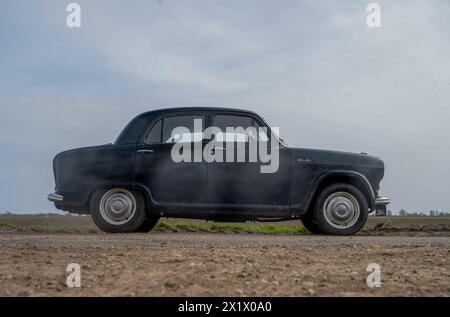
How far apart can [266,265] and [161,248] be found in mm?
1704

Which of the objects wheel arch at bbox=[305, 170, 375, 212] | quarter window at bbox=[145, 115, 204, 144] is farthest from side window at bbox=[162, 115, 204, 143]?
wheel arch at bbox=[305, 170, 375, 212]

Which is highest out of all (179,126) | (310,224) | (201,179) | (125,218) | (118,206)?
(179,126)

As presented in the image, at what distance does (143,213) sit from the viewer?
9031 millimetres

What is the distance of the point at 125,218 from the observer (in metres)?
9.04

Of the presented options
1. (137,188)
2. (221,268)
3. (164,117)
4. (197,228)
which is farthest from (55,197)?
(221,268)

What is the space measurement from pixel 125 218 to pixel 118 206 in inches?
7.6

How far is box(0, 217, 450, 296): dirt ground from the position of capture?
3.92 metres

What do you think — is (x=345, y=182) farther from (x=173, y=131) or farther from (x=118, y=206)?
(x=118, y=206)

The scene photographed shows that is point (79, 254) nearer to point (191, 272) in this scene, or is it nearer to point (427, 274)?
point (191, 272)

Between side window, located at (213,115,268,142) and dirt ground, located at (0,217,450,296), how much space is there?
216 centimetres

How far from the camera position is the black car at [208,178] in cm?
898

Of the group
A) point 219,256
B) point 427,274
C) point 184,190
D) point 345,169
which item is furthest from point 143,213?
point 427,274

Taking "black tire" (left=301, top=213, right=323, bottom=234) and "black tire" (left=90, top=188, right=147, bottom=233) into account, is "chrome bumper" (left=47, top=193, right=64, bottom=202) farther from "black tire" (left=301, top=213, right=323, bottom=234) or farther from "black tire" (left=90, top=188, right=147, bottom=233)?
"black tire" (left=301, top=213, right=323, bottom=234)

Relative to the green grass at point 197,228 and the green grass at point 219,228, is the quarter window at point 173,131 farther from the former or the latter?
the green grass at point 219,228
